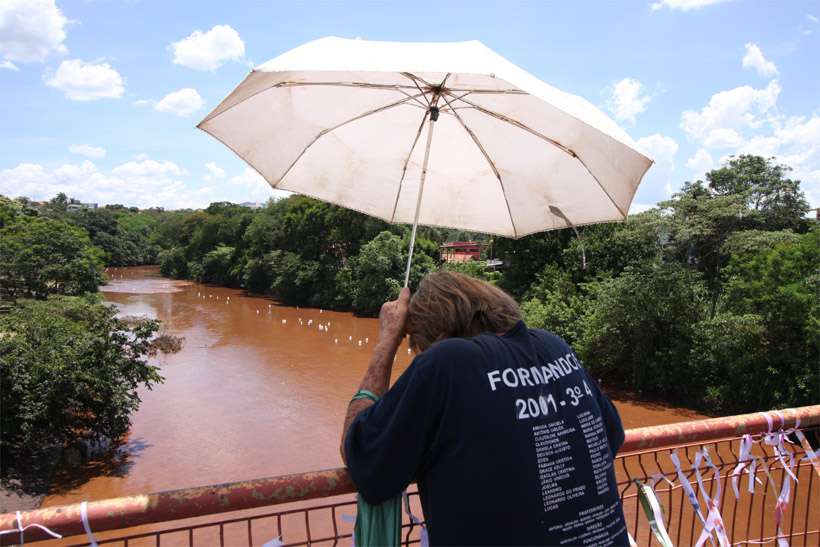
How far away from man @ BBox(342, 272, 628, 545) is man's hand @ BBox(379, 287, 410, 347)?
323 millimetres

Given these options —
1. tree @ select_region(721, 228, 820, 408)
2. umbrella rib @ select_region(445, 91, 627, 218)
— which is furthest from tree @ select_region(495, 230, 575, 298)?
umbrella rib @ select_region(445, 91, 627, 218)

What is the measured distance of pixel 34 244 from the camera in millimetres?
29125

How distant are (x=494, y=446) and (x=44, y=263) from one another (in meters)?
33.6

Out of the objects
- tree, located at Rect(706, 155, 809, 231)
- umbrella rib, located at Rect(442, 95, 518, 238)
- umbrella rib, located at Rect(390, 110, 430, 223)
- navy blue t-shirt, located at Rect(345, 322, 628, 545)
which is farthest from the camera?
tree, located at Rect(706, 155, 809, 231)

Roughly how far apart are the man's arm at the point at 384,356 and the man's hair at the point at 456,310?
0.26 feet

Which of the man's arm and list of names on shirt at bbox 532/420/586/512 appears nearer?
list of names on shirt at bbox 532/420/586/512

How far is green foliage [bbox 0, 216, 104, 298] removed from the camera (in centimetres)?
2822

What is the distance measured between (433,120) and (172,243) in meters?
72.9

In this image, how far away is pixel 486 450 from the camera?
121 cm

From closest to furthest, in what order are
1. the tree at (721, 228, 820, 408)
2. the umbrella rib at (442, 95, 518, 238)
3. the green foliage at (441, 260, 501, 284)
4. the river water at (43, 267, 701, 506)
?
the umbrella rib at (442, 95, 518, 238)
the tree at (721, 228, 820, 408)
the river water at (43, 267, 701, 506)
the green foliage at (441, 260, 501, 284)

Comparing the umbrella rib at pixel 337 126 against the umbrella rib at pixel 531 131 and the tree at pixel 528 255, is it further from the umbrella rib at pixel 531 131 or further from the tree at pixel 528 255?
the tree at pixel 528 255

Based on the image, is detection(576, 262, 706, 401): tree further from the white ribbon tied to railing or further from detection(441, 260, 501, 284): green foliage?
the white ribbon tied to railing

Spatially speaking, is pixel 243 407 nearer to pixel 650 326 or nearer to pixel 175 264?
pixel 650 326

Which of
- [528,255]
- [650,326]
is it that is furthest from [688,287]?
[528,255]
